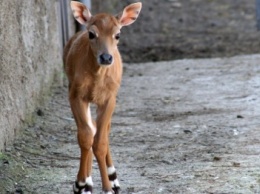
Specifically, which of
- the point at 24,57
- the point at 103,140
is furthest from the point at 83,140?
the point at 24,57

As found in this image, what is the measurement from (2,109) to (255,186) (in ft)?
8.78

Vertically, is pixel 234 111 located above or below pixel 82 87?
below

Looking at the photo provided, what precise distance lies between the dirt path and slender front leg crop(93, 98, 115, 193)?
0.88ft

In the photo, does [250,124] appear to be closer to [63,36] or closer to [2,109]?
[2,109]

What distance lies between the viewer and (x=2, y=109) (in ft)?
29.3

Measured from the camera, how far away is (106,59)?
742 cm

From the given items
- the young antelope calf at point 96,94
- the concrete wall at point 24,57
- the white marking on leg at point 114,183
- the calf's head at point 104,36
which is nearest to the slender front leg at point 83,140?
the young antelope calf at point 96,94

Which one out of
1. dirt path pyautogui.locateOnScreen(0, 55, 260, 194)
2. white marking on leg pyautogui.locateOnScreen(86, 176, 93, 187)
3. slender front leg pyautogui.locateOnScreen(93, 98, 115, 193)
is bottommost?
dirt path pyautogui.locateOnScreen(0, 55, 260, 194)

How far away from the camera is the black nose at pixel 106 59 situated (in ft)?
24.3

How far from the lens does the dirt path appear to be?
313 inches

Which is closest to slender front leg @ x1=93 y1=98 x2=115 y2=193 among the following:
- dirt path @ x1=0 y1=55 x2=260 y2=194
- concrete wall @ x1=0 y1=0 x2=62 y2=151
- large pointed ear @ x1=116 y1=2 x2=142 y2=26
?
dirt path @ x1=0 y1=55 x2=260 y2=194

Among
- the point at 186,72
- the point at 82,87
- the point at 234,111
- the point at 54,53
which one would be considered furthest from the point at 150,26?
the point at 82,87

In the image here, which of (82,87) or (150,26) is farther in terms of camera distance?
(150,26)

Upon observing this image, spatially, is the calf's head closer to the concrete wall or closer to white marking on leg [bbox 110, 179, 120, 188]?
white marking on leg [bbox 110, 179, 120, 188]
